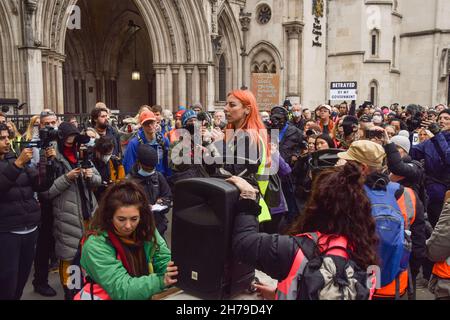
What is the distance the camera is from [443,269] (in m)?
2.97

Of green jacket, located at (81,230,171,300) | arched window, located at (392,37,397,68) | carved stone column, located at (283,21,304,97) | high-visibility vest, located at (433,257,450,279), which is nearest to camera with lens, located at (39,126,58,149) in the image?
green jacket, located at (81,230,171,300)

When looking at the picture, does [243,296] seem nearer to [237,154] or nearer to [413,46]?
[237,154]

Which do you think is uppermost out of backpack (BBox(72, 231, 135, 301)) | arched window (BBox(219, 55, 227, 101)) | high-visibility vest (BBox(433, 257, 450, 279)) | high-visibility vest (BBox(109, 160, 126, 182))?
arched window (BBox(219, 55, 227, 101))

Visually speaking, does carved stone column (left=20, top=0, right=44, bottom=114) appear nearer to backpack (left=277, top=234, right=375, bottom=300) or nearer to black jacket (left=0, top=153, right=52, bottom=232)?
black jacket (left=0, top=153, right=52, bottom=232)

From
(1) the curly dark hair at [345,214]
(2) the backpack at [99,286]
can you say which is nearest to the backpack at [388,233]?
(1) the curly dark hair at [345,214]

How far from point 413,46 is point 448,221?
29419 millimetres

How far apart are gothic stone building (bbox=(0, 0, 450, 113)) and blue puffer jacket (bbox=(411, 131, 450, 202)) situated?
31.2ft

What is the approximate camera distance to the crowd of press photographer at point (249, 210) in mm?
1957

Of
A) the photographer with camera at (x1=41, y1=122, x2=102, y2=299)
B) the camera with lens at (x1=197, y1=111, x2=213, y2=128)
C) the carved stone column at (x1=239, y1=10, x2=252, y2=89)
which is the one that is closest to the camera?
the photographer with camera at (x1=41, y1=122, x2=102, y2=299)

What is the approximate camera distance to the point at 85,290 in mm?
2350

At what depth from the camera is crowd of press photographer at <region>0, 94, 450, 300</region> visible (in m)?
1.96

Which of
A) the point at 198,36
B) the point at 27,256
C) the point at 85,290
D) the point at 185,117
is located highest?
the point at 198,36

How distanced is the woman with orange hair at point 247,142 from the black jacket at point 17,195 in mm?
1879
